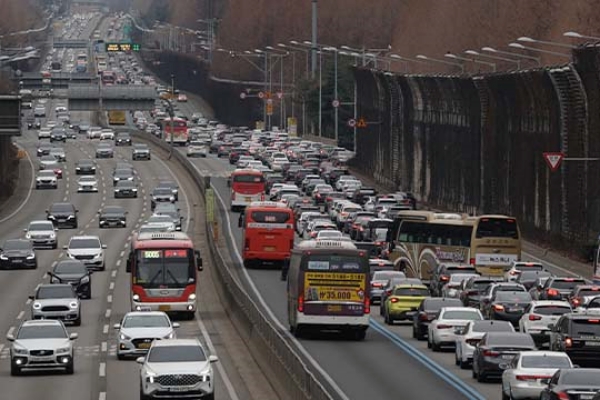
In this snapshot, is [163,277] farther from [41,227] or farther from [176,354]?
[41,227]

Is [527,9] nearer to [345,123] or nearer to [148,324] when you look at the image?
[345,123]

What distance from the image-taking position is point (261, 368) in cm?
4719

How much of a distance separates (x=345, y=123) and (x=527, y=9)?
5025 cm

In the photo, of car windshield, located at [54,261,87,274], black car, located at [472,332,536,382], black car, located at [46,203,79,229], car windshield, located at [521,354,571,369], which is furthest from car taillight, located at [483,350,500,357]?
black car, located at [46,203,79,229]

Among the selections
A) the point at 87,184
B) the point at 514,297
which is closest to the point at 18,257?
the point at 514,297

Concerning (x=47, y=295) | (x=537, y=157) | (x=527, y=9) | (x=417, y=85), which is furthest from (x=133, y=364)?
(x=527, y=9)

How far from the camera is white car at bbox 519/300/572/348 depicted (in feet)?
166

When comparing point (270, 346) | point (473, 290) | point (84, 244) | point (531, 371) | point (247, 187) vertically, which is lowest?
point (247, 187)

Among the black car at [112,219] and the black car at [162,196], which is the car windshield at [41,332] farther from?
the black car at [162,196]

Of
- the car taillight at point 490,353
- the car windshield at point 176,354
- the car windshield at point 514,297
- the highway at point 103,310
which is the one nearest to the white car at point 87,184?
the highway at point 103,310

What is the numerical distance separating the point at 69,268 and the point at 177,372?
30486 millimetres

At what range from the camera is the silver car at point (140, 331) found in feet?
161

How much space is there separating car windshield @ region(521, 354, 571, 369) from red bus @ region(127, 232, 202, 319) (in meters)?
24.0

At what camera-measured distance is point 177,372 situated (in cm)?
3941
